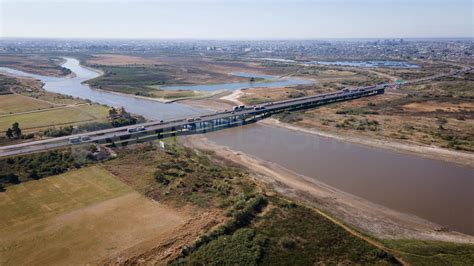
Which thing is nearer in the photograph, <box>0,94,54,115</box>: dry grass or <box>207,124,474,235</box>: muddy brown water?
<box>207,124,474,235</box>: muddy brown water

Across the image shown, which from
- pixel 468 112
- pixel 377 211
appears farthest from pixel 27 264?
pixel 468 112

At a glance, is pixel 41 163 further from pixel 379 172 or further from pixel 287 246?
pixel 379 172

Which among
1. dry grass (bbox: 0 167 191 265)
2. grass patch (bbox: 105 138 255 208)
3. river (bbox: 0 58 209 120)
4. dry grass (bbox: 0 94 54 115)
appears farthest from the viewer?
river (bbox: 0 58 209 120)

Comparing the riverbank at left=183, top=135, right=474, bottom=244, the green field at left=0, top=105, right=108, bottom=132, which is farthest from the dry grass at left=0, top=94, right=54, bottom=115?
the riverbank at left=183, top=135, right=474, bottom=244

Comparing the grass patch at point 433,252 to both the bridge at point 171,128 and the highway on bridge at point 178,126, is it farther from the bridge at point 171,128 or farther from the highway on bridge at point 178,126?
the highway on bridge at point 178,126

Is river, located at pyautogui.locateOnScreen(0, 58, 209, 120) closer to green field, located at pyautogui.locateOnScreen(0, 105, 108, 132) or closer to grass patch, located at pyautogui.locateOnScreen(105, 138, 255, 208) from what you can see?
green field, located at pyautogui.locateOnScreen(0, 105, 108, 132)
